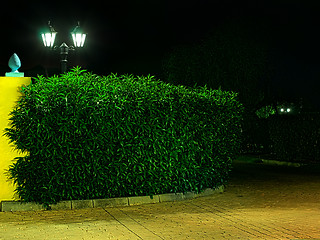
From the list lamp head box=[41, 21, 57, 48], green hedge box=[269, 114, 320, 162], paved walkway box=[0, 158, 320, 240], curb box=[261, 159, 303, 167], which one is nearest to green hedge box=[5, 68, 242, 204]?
paved walkway box=[0, 158, 320, 240]

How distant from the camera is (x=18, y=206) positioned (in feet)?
32.6

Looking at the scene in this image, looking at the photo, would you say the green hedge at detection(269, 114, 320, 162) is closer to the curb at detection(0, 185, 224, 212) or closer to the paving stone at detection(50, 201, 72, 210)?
the curb at detection(0, 185, 224, 212)

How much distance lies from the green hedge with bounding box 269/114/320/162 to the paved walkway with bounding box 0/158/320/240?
9971 millimetres

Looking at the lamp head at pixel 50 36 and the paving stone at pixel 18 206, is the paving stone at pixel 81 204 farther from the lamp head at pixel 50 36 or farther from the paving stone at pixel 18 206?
the lamp head at pixel 50 36

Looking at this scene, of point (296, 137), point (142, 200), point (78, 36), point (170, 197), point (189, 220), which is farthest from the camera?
point (296, 137)

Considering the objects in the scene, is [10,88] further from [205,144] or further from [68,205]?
[205,144]

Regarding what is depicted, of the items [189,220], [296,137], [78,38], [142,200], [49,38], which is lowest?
[189,220]

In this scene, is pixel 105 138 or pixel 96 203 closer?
pixel 96 203

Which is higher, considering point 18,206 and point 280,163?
point 280,163

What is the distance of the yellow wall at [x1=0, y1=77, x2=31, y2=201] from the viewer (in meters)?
10.2

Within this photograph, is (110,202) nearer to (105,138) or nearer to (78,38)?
(105,138)

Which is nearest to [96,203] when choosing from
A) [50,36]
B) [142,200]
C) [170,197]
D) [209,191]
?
[142,200]

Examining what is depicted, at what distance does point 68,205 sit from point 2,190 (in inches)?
51.2

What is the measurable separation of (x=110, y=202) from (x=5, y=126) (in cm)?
251
